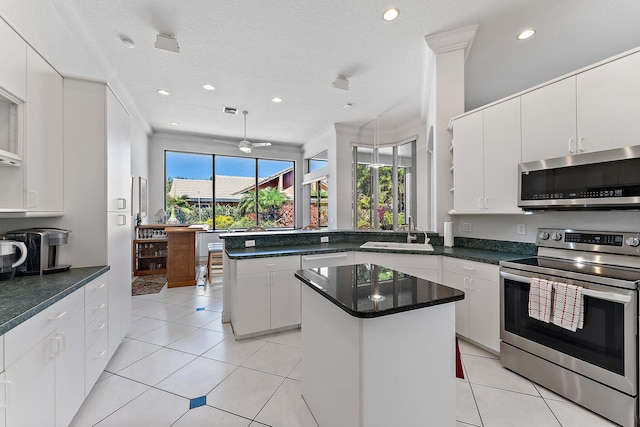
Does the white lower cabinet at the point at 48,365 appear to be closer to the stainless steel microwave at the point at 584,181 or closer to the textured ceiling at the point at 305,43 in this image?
the textured ceiling at the point at 305,43

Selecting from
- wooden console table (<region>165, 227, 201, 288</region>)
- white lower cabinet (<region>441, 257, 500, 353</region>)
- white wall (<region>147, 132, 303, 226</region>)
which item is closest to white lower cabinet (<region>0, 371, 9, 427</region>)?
white lower cabinet (<region>441, 257, 500, 353</region>)

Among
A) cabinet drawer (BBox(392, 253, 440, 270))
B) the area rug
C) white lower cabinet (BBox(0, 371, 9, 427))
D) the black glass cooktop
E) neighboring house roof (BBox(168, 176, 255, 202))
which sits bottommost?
the area rug

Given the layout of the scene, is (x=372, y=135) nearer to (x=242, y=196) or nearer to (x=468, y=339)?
(x=242, y=196)

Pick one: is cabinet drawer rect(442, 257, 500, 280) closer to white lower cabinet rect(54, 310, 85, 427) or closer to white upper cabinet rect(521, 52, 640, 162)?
white upper cabinet rect(521, 52, 640, 162)

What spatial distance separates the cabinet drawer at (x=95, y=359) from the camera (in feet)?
5.55

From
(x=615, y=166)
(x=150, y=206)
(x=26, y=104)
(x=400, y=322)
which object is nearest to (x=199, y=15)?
(x=26, y=104)

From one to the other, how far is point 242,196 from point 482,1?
6.11 m

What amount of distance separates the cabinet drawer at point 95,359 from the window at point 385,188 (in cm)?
468

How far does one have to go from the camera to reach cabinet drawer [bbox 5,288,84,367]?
1041mm

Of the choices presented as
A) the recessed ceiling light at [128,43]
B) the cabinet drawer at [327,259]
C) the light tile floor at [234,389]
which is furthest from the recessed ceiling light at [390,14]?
the light tile floor at [234,389]

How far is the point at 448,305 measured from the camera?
1.24m

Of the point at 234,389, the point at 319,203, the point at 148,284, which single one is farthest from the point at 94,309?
the point at 319,203

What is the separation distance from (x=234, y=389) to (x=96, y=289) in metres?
1.21

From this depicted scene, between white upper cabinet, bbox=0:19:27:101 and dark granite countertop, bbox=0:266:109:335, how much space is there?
1105 millimetres
